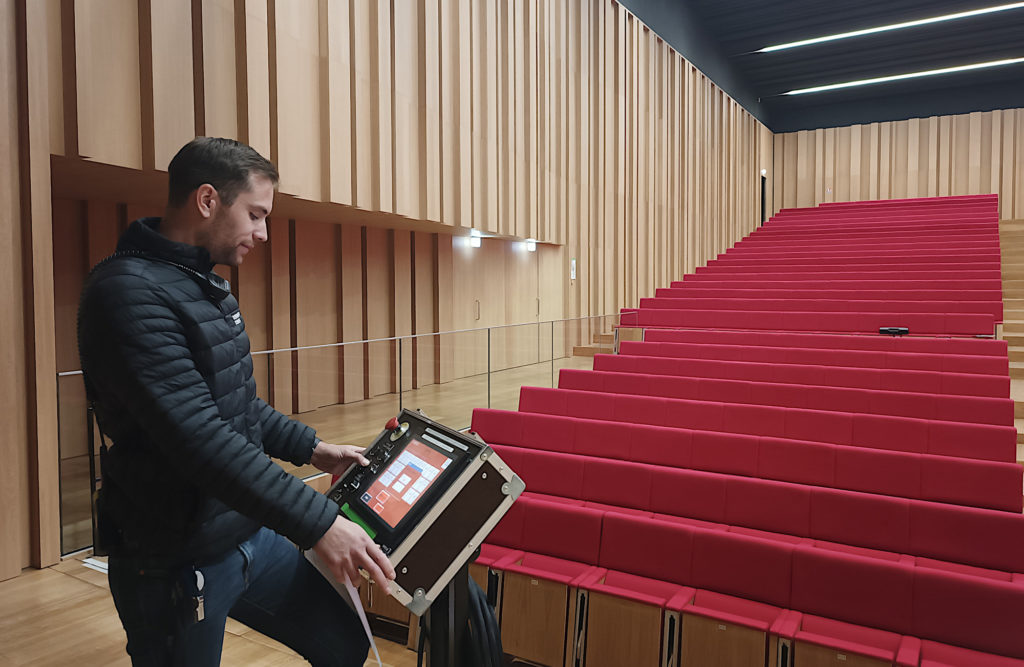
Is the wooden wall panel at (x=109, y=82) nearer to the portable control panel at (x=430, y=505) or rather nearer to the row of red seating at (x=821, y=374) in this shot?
the portable control panel at (x=430, y=505)

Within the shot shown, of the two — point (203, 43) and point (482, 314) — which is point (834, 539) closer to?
point (203, 43)

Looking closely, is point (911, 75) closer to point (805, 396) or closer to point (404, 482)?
point (805, 396)

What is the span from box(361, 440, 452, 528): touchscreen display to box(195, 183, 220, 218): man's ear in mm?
408

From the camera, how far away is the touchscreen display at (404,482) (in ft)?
3.14

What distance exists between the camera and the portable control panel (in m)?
0.91

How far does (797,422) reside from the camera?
3.27 m

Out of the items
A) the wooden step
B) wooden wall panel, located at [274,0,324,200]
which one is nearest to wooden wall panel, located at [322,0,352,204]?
wooden wall panel, located at [274,0,324,200]

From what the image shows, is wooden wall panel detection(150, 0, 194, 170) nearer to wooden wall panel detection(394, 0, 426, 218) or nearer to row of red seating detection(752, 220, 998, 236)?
wooden wall panel detection(394, 0, 426, 218)

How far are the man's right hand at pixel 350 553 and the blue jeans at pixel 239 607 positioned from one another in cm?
17

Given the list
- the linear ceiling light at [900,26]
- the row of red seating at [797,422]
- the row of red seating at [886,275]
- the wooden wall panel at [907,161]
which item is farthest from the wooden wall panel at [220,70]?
the wooden wall panel at [907,161]

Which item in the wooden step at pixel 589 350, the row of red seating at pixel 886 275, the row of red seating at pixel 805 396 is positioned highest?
the row of red seating at pixel 886 275

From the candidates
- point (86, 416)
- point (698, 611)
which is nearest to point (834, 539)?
point (698, 611)

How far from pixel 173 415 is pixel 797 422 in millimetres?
2949

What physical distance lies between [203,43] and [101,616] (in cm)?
252
